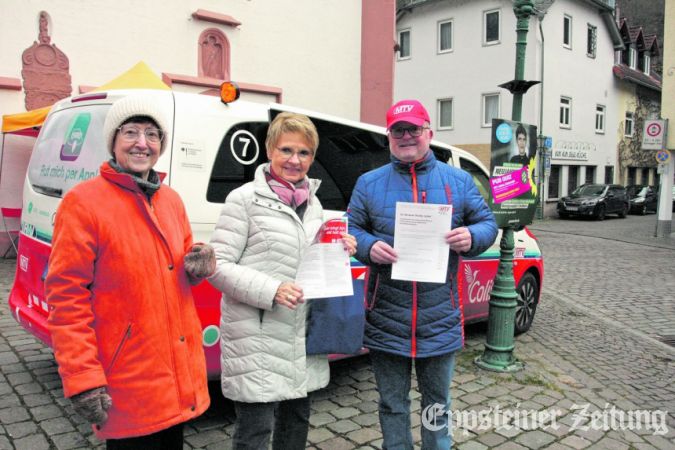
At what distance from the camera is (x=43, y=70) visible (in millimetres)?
9914

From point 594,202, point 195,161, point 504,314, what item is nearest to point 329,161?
point 195,161

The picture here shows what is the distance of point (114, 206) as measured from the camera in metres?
1.91

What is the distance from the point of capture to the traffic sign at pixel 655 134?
17.6 meters

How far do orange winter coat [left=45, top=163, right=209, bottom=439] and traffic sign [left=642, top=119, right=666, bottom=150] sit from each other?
62.3ft

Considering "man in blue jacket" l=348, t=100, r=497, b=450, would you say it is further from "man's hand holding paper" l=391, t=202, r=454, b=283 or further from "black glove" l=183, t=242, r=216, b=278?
"black glove" l=183, t=242, r=216, b=278

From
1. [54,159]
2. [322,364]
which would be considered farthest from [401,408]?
[54,159]

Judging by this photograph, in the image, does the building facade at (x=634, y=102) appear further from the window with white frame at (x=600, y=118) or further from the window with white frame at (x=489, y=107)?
the window with white frame at (x=489, y=107)

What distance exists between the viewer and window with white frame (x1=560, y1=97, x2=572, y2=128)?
26.3 meters

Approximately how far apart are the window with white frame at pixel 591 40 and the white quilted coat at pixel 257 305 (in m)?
29.5

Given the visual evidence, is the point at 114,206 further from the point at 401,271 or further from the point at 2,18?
the point at 2,18

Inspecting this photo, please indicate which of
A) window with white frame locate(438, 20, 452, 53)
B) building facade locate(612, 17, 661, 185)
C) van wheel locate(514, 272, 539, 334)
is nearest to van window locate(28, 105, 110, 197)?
van wheel locate(514, 272, 539, 334)

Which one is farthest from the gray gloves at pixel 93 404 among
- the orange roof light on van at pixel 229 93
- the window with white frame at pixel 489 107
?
the window with white frame at pixel 489 107

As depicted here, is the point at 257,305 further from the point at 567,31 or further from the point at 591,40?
the point at 591,40

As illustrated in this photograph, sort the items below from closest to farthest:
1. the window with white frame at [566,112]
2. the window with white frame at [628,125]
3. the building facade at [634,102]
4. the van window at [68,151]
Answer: the van window at [68,151], the window with white frame at [566,112], the building facade at [634,102], the window with white frame at [628,125]
